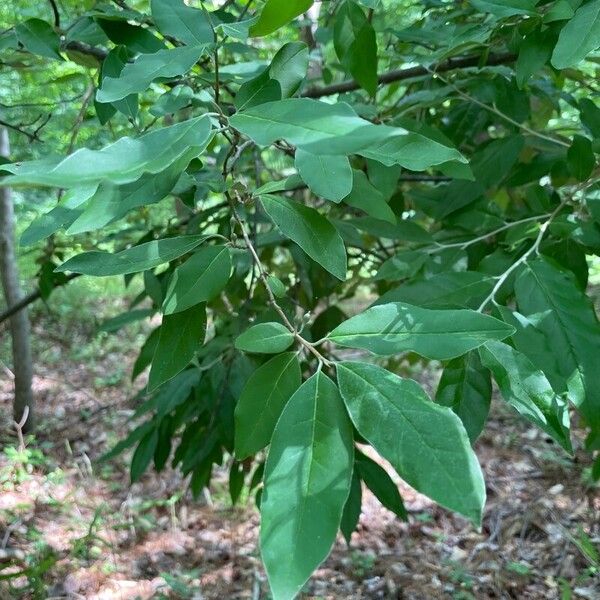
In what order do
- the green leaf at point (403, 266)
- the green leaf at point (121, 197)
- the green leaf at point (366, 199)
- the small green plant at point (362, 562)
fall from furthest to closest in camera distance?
the small green plant at point (362, 562) < the green leaf at point (403, 266) < the green leaf at point (366, 199) < the green leaf at point (121, 197)

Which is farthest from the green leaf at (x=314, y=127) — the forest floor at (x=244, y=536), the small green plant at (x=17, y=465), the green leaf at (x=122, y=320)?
the small green plant at (x=17, y=465)

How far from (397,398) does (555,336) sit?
0.39 m

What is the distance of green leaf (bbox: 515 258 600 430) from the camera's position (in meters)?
0.77

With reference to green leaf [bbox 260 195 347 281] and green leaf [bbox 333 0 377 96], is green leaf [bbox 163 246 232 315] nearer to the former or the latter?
green leaf [bbox 260 195 347 281]

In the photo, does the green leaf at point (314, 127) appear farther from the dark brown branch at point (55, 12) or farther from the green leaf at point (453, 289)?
the dark brown branch at point (55, 12)

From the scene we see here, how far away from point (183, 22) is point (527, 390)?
539 millimetres

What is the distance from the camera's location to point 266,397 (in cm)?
63

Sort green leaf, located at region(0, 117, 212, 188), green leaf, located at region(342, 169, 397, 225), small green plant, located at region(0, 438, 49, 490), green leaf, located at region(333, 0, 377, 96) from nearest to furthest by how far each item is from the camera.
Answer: green leaf, located at region(0, 117, 212, 188), green leaf, located at region(342, 169, 397, 225), green leaf, located at region(333, 0, 377, 96), small green plant, located at region(0, 438, 49, 490)

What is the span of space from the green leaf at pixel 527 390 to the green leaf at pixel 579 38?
33 cm

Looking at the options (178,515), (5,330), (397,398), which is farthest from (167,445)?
(5,330)

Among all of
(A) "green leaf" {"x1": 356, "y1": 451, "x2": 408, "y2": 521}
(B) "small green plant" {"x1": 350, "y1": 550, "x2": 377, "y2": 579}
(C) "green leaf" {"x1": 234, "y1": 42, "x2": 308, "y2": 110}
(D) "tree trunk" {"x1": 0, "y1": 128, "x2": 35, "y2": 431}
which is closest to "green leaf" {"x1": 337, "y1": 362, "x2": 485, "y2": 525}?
(C) "green leaf" {"x1": 234, "y1": 42, "x2": 308, "y2": 110}

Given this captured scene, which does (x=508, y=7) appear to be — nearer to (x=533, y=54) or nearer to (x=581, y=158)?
(x=533, y=54)

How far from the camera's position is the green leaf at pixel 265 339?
630mm

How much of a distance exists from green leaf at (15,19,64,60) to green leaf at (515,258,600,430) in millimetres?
790
